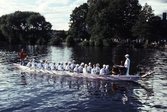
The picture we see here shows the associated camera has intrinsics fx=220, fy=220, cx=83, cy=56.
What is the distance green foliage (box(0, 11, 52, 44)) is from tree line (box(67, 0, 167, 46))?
Answer: 132ft

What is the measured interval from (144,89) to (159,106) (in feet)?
20.1

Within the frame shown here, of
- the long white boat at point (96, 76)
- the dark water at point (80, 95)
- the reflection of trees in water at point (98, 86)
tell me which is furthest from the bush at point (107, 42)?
the reflection of trees in water at point (98, 86)

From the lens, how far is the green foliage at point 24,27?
487 feet

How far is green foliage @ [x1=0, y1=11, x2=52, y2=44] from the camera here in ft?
487

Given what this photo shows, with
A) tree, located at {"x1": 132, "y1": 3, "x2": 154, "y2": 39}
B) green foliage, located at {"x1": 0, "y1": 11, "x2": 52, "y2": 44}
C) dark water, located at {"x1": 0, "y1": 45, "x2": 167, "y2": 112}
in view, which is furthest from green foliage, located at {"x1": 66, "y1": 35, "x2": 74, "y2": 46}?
dark water, located at {"x1": 0, "y1": 45, "x2": 167, "y2": 112}

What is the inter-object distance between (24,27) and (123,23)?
72170mm

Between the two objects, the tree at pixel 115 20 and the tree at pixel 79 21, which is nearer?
the tree at pixel 115 20

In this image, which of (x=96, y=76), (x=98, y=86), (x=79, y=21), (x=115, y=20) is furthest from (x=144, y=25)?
(x=98, y=86)

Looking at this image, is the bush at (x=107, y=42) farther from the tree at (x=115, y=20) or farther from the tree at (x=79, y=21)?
the tree at (x=79, y=21)

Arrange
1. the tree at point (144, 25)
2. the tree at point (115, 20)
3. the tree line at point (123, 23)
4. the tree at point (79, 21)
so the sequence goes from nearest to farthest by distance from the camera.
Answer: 1. the tree at point (144, 25)
2. the tree line at point (123, 23)
3. the tree at point (115, 20)
4. the tree at point (79, 21)

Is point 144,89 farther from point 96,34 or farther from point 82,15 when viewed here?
point 82,15

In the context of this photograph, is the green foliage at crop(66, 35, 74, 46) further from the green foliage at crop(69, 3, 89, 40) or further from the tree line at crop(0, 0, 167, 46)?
the green foliage at crop(69, 3, 89, 40)

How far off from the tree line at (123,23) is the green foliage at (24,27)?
40.3m

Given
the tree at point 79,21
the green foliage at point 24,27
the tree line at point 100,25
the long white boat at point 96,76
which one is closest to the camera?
the long white boat at point 96,76
